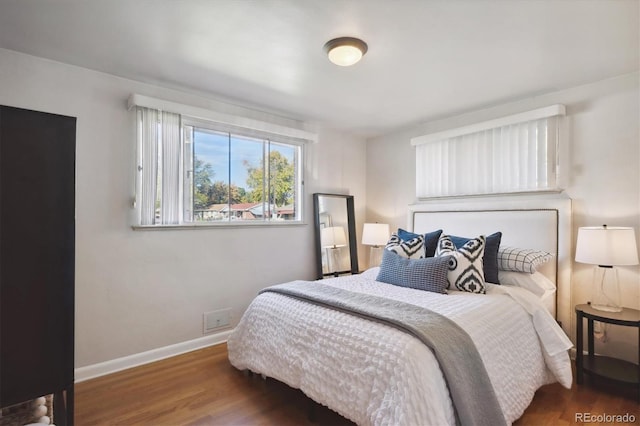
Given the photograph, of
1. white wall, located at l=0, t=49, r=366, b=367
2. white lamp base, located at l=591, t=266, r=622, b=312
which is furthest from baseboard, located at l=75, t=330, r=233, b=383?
white lamp base, located at l=591, t=266, r=622, b=312

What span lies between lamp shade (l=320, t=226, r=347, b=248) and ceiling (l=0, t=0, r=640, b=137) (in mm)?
1528

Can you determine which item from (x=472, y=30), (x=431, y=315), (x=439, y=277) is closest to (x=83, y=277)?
(x=431, y=315)

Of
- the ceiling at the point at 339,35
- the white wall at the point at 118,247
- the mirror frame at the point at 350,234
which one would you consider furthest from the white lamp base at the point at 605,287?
the white wall at the point at 118,247

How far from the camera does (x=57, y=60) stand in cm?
232

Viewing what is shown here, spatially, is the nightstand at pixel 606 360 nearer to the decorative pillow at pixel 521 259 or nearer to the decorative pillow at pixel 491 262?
the decorative pillow at pixel 521 259

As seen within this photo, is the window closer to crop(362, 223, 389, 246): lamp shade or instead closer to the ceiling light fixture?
crop(362, 223, 389, 246): lamp shade

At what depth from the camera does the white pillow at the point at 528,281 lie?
2.44m

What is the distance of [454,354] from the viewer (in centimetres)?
152

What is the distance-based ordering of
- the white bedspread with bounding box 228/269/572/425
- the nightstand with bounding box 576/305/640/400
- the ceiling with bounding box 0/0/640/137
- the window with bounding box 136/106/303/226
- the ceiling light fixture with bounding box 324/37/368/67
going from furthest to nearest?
the window with bounding box 136/106/303/226, the nightstand with bounding box 576/305/640/400, the ceiling light fixture with bounding box 324/37/368/67, the ceiling with bounding box 0/0/640/137, the white bedspread with bounding box 228/269/572/425

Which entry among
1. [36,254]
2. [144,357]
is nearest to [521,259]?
[36,254]

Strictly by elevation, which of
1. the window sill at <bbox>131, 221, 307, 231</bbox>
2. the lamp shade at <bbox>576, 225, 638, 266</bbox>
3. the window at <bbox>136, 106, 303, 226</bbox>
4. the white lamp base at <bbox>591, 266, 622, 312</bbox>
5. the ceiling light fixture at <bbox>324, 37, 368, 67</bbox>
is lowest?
the white lamp base at <bbox>591, 266, 622, 312</bbox>

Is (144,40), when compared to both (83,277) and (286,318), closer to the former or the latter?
(83,277)

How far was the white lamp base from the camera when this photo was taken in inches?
98.5

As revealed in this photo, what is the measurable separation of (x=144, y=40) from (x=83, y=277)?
1706 millimetres
